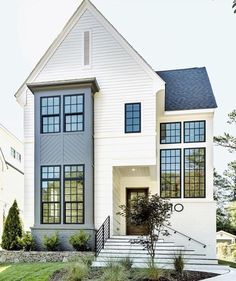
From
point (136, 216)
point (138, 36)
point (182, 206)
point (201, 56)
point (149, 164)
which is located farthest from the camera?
point (201, 56)

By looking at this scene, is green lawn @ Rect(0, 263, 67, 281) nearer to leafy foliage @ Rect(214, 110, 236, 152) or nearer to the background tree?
the background tree

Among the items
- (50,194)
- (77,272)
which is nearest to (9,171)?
(50,194)

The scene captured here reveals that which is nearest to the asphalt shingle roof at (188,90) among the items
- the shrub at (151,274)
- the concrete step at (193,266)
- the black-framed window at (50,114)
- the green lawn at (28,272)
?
the black-framed window at (50,114)

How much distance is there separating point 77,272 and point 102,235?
169 inches

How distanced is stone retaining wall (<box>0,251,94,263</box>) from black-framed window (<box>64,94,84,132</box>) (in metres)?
4.97

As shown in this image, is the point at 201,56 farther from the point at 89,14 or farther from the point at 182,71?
the point at 89,14

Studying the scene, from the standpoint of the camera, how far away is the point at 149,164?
15164 millimetres

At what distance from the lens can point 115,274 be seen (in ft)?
31.7

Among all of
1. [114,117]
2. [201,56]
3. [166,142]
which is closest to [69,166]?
[114,117]

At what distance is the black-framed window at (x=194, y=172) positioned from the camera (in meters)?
16.2

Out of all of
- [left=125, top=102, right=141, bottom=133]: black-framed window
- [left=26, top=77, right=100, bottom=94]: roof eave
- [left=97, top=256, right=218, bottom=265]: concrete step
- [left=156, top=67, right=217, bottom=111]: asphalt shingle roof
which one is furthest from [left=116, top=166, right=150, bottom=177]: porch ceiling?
[left=97, top=256, right=218, bottom=265]: concrete step

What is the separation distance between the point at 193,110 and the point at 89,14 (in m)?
6.18

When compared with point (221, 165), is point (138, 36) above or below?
above

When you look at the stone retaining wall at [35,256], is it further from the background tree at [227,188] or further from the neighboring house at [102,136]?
the background tree at [227,188]
